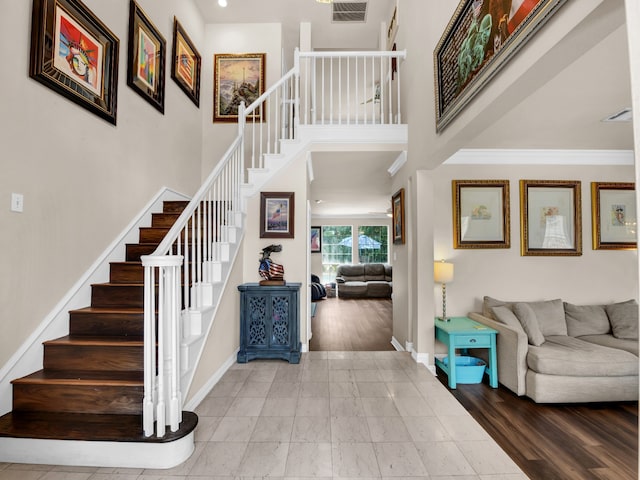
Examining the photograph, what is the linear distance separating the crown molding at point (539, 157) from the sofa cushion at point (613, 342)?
2134 mm

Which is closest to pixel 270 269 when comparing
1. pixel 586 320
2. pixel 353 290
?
pixel 586 320

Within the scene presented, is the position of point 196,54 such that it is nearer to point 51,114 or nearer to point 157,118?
point 157,118

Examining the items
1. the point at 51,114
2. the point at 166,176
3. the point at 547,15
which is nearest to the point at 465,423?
the point at 547,15

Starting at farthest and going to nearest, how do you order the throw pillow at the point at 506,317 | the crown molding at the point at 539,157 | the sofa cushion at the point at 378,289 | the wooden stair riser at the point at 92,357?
the sofa cushion at the point at 378,289 → the crown molding at the point at 539,157 → the throw pillow at the point at 506,317 → the wooden stair riser at the point at 92,357

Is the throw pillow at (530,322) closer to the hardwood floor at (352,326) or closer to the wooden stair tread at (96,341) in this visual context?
the hardwood floor at (352,326)

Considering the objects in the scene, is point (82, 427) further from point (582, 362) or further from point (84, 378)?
point (582, 362)

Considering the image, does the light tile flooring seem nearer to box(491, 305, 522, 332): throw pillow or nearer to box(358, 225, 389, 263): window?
box(491, 305, 522, 332): throw pillow

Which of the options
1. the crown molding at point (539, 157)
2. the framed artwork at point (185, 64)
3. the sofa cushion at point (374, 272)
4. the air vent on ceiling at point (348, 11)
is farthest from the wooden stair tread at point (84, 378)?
the sofa cushion at point (374, 272)

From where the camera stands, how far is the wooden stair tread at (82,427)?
5.67 feet

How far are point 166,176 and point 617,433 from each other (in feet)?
16.5

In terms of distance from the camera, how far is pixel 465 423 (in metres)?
2.22

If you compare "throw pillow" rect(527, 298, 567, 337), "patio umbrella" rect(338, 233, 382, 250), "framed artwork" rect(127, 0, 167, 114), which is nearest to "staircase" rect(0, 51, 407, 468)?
"framed artwork" rect(127, 0, 167, 114)

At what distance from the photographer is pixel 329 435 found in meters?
2.07

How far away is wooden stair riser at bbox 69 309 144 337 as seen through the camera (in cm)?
237
